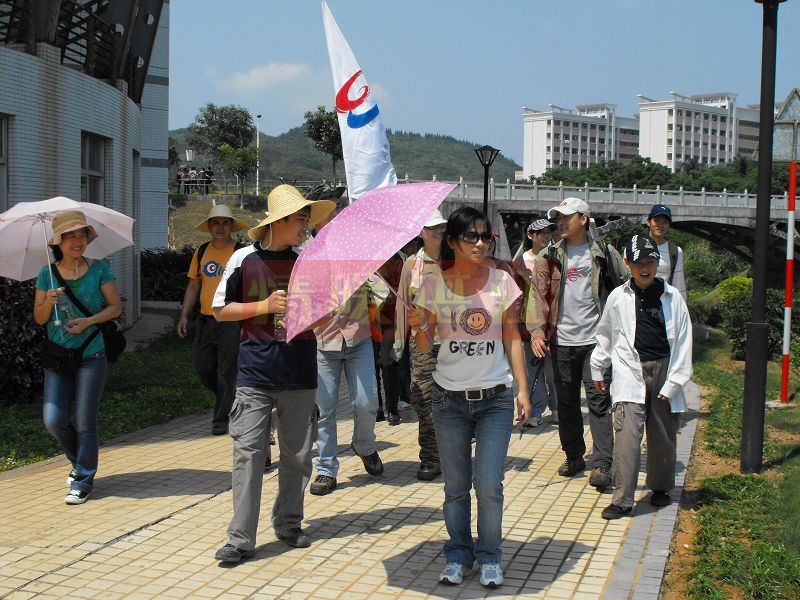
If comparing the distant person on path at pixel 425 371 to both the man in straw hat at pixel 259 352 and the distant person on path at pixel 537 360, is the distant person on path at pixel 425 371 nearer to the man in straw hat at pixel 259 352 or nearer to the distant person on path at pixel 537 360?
the man in straw hat at pixel 259 352

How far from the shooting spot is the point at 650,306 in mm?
5617

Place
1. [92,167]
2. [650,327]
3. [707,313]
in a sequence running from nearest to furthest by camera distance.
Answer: [650,327] → [92,167] → [707,313]

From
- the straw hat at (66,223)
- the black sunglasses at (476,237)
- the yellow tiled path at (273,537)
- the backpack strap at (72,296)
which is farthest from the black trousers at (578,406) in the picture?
the straw hat at (66,223)

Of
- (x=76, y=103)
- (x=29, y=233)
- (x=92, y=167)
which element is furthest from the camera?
(x=92, y=167)

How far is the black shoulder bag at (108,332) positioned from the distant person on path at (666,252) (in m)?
4.27

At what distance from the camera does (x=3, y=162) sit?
11484 mm

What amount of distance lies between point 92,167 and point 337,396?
917cm

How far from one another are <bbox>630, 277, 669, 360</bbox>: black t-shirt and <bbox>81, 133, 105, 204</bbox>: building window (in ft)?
32.5

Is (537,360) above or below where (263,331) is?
below

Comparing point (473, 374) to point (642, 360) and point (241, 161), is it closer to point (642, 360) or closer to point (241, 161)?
point (642, 360)

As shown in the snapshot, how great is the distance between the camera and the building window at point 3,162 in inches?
452

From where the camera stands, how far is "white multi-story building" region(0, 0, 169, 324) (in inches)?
456

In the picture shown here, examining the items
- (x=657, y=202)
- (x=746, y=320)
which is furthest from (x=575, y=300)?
(x=657, y=202)

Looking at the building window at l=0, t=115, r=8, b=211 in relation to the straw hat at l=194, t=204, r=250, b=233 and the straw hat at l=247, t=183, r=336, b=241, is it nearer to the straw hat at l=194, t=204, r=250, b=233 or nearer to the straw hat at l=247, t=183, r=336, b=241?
the straw hat at l=194, t=204, r=250, b=233
